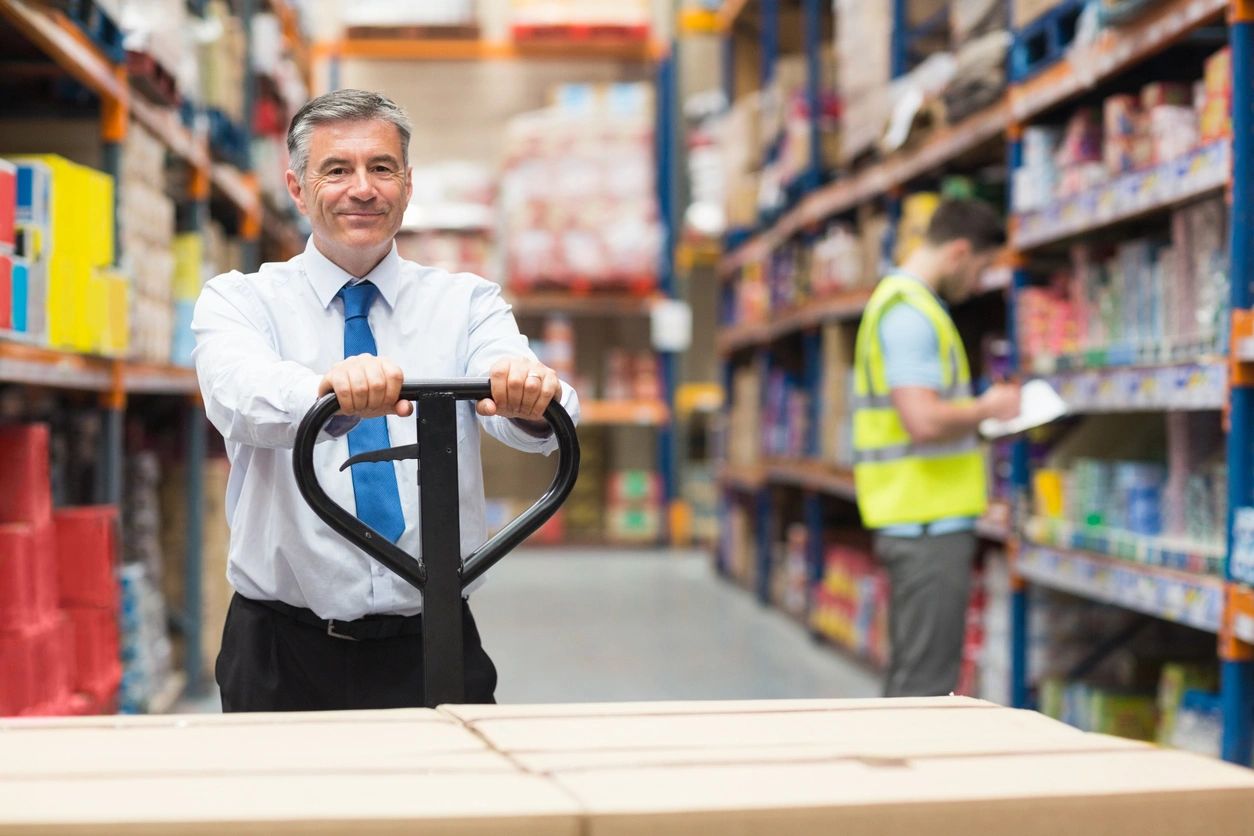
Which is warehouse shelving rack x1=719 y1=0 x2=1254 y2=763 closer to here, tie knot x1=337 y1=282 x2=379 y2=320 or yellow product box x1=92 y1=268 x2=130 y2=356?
tie knot x1=337 y1=282 x2=379 y2=320

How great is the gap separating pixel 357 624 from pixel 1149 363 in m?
2.58

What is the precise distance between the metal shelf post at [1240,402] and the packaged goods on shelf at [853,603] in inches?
104

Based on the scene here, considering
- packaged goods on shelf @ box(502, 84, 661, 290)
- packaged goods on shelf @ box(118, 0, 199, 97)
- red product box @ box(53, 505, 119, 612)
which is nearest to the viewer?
red product box @ box(53, 505, 119, 612)

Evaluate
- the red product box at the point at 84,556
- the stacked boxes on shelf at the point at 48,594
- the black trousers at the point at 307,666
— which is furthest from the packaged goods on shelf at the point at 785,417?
the black trousers at the point at 307,666

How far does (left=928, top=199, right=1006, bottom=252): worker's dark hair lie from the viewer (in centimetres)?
446

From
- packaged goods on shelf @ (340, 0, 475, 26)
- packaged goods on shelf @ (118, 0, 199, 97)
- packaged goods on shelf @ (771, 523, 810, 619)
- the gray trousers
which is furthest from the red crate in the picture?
packaged goods on shelf @ (340, 0, 475, 26)

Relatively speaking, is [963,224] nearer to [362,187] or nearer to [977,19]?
[977,19]

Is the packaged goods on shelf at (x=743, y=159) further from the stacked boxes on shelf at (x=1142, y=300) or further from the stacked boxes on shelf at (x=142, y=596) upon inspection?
the stacked boxes on shelf at (x=142, y=596)

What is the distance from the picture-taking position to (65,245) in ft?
13.1

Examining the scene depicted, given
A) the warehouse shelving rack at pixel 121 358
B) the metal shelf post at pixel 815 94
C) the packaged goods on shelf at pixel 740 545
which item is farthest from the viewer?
the packaged goods on shelf at pixel 740 545

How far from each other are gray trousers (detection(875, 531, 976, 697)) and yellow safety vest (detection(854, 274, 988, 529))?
9cm

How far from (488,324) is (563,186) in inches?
357

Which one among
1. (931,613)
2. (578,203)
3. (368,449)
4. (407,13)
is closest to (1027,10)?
(931,613)

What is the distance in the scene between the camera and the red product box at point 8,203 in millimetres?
3477
